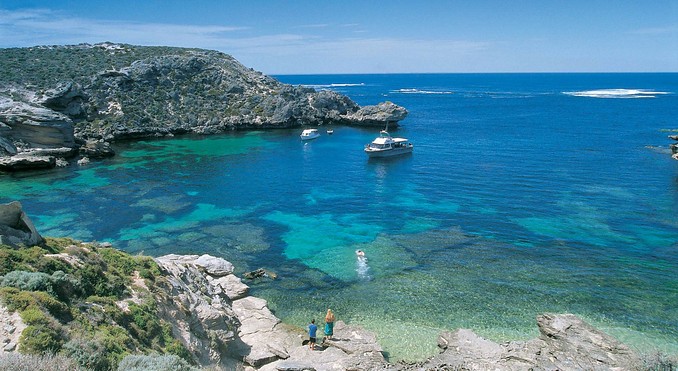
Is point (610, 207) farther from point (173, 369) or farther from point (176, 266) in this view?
point (173, 369)

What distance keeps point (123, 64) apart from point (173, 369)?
115m

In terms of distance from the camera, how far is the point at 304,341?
76.0 ft

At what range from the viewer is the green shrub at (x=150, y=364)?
12.0 metres

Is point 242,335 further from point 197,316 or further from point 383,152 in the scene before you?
point 383,152

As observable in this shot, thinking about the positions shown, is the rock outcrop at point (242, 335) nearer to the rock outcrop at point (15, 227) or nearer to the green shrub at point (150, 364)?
the green shrub at point (150, 364)

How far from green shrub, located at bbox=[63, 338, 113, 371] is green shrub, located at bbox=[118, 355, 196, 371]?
1.78 feet

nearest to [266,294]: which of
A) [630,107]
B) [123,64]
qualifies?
[123,64]

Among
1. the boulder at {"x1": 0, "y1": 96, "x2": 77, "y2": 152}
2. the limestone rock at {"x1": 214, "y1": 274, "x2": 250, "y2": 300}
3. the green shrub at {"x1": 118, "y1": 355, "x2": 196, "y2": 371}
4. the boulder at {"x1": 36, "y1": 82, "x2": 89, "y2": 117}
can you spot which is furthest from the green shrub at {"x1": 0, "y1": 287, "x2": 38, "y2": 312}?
the boulder at {"x1": 36, "y1": 82, "x2": 89, "y2": 117}

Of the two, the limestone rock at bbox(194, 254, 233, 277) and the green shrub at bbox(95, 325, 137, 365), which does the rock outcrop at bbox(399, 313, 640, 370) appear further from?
the limestone rock at bbox(194, 254, 233, 277)

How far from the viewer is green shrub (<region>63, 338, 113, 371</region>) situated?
12125mm

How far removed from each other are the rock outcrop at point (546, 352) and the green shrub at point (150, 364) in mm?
10739

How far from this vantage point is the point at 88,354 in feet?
40.6

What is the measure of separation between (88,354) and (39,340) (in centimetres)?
142

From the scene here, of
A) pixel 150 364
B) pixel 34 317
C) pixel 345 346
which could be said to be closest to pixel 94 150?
pixel 345 346
